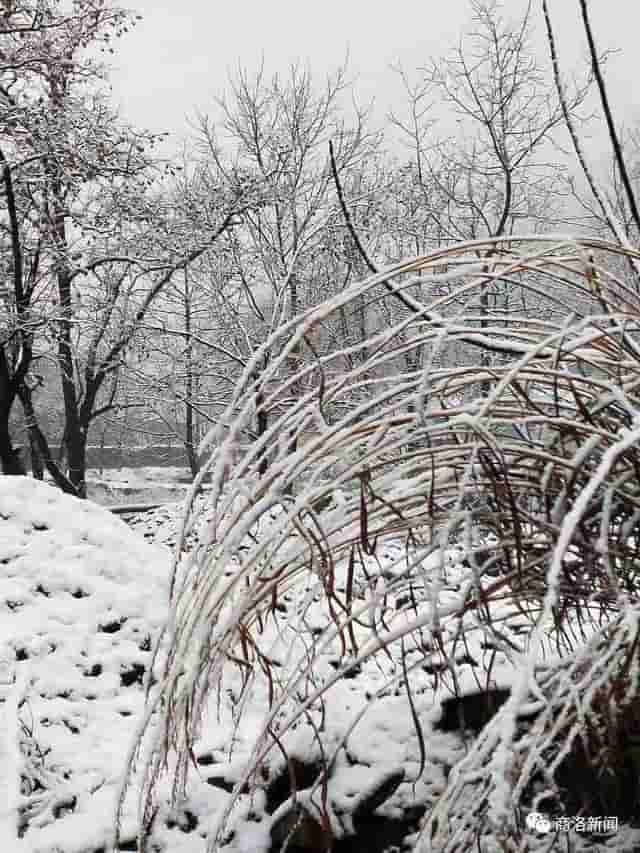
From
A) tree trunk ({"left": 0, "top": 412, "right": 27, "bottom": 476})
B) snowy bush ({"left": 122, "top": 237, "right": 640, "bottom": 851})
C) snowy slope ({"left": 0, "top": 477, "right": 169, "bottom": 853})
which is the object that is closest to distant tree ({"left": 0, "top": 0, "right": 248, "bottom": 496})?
tree trunk ({"left": 0, "top": 412, "right": 27, "bottom": 476})

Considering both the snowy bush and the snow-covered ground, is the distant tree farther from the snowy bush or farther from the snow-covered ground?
the snowy bush

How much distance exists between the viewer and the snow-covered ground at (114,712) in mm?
1727

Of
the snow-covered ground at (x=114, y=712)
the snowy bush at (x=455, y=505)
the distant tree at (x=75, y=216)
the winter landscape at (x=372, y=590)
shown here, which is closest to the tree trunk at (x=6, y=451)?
the distant tree at (x=75, y=216)

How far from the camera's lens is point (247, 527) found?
0.71 meters

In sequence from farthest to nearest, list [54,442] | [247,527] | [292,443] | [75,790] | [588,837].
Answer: [54,442] < [75,790] < [588,837] < [292,443] < [247,527]

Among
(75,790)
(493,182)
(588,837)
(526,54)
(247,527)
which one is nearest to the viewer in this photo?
(247,527)

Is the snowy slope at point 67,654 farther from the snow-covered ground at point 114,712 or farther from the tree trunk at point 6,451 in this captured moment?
the tree trunk at point 6,451

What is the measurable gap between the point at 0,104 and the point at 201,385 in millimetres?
7091

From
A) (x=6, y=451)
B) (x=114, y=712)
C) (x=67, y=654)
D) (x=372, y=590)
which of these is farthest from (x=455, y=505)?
(x=6, y=451)

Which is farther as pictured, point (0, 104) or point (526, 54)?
point (526, 54)

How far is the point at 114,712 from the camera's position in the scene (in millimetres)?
2328

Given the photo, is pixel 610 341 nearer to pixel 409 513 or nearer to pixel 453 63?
pixel 409 513

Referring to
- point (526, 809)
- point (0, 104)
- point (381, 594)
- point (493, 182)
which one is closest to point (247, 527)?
point (381, 594)

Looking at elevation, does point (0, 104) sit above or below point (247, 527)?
above
